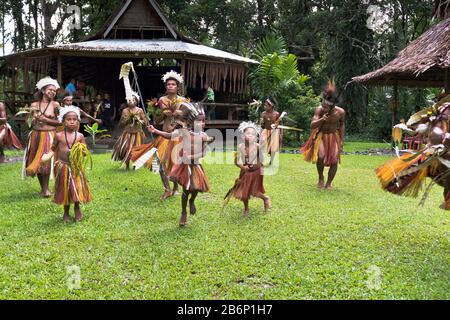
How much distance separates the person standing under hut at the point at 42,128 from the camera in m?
6.45

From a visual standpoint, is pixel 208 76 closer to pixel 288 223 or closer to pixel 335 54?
pixel 335 54

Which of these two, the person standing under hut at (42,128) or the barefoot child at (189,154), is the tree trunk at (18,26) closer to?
the person standing under hut at (42,128)

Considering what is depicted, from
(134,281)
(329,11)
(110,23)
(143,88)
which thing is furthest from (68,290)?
(143,88)

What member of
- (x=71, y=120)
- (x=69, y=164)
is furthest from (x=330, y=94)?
(x=69, y=164)

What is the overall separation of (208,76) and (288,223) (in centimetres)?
1104

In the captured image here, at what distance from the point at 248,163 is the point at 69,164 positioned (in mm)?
2108

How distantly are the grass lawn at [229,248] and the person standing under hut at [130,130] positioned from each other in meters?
1.86

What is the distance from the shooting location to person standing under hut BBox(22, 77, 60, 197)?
6.45 metres

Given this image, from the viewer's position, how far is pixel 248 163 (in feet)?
18.8

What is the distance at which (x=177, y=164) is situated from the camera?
5.15 metres

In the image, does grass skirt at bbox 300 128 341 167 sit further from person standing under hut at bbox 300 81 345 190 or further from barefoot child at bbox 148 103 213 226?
barefoot child at bbox 148 103 213 226

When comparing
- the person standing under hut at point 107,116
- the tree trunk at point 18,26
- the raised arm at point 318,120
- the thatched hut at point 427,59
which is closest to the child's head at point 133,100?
the raised arm at point 318,120

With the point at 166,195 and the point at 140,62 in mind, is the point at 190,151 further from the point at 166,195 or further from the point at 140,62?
the point at 140,62

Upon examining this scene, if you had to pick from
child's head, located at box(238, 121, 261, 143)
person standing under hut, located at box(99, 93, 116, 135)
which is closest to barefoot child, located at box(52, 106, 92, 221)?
child's head, located at box(238, 121, 261, 143)
